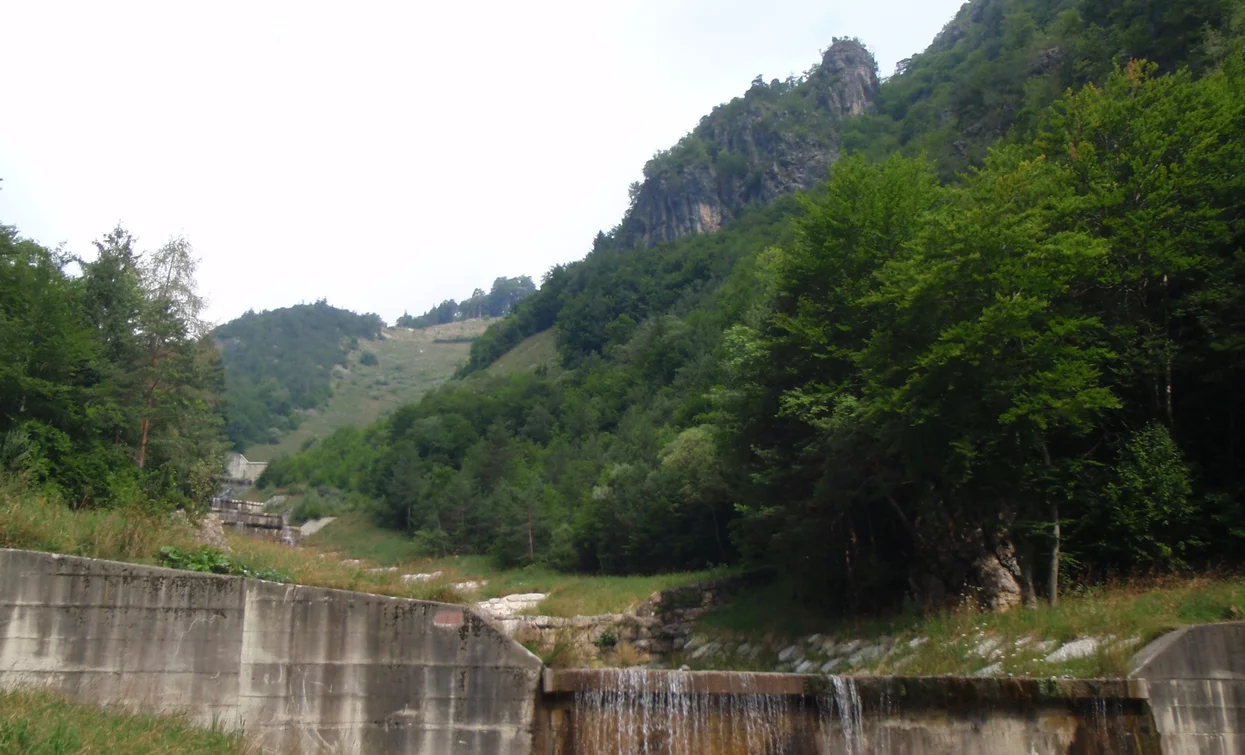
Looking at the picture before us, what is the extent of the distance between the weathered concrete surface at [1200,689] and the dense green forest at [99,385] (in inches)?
842

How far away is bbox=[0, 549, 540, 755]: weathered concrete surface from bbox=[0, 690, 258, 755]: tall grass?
0.46 metres

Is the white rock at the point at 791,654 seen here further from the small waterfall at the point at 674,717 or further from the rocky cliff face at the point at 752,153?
the rocky cliff face at the point at 752,153

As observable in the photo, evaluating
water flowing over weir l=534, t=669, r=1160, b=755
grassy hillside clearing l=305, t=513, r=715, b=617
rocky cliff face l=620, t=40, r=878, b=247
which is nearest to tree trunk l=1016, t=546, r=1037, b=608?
water flowing over weir l=534, t=669, r=1160, b=755

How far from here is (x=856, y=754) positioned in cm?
1435

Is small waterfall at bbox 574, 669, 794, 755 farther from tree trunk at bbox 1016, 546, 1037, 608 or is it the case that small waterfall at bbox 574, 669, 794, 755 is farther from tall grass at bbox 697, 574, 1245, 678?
tree trunk at bbox 1016, 546, 1037, 608

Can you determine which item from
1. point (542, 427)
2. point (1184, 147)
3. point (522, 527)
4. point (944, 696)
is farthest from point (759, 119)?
point (944, 696)

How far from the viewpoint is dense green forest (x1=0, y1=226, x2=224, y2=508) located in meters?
25.5

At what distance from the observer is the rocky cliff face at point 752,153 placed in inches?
5512

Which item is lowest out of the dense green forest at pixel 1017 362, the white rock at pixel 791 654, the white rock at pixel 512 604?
the white rock at pixel 791 654

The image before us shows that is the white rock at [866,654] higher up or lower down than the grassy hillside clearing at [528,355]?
lower down

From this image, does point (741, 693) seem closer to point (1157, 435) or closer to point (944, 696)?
point (944, 696)

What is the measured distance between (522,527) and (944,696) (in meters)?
41.3

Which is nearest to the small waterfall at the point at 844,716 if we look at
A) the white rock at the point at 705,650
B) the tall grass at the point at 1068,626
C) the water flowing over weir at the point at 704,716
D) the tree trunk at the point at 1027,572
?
the water flowing over weir at the point at 704,716

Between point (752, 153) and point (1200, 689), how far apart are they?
141167mm
